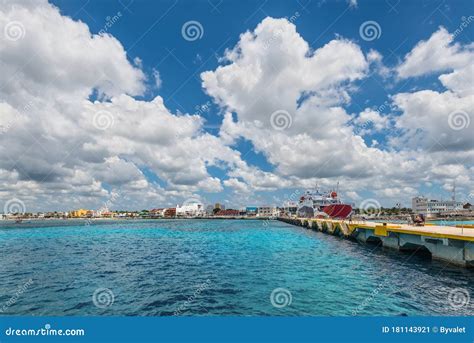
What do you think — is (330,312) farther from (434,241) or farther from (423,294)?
(434,241)

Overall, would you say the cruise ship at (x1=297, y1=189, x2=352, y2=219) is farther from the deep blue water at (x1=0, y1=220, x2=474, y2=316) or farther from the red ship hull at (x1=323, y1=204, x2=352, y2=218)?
the deep blue water at (x1=0, y1=220, x2=474, y2=316)

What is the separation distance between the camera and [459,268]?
23.1 metres

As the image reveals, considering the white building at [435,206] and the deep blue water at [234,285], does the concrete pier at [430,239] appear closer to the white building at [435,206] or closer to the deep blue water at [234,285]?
the deep blue water at [234,285]

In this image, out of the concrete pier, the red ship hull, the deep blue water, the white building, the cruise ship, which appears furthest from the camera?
the white building

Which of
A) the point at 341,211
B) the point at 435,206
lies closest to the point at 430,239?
the point at 341,211

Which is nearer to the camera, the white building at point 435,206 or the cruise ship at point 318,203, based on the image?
the cruise ship at point 318,203

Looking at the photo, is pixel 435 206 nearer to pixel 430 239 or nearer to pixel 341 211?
pixel 341 211

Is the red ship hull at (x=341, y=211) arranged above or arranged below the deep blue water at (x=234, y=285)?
above

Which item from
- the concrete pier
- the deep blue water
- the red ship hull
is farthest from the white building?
the deep blue water

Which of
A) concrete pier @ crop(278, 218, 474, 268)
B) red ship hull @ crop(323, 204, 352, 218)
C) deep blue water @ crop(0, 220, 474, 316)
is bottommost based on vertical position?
deep blue water @ crop(0, 220, 474, 316)

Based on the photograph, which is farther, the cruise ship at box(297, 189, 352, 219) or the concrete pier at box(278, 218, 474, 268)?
the cruise ship at box(297, 189, 352, 219)

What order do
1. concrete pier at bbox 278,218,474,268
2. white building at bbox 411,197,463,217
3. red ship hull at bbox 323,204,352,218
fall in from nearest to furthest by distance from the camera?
concrete pier at bbox 278,218,474,268, red ship hull at bbox 323,204,352,218, white building at bbox 411,197,463,217

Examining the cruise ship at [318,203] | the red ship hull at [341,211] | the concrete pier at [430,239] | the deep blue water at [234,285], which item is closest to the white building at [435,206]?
the cruise ship at [318,203]

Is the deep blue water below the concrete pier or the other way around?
below
